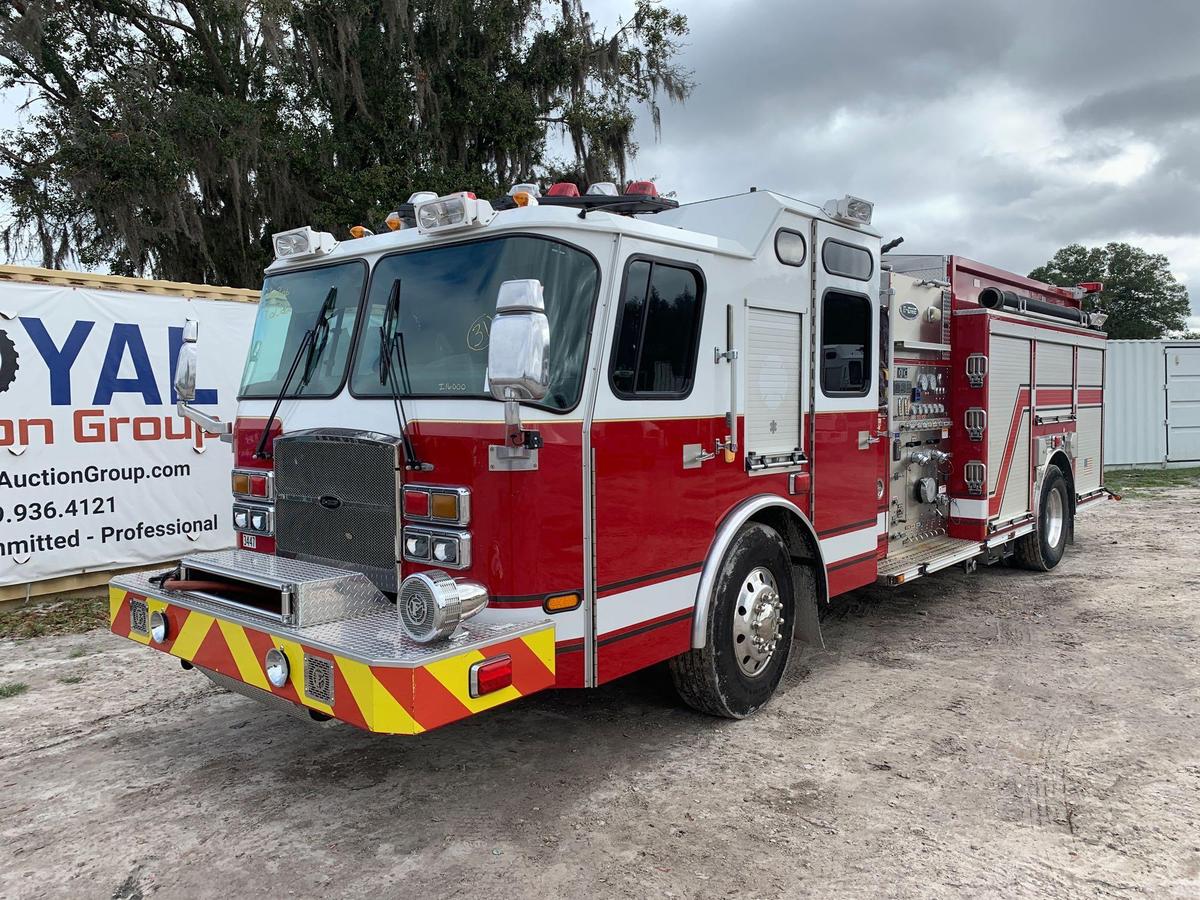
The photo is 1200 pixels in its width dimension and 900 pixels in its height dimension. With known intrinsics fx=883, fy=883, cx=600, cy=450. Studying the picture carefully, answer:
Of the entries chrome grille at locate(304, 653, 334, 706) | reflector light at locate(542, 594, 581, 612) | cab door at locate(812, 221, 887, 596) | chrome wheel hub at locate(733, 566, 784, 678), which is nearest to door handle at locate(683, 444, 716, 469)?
chrome wheel hub at locate(733, 566, 784, 678)

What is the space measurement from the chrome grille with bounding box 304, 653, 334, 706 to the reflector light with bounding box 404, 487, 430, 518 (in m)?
0.67

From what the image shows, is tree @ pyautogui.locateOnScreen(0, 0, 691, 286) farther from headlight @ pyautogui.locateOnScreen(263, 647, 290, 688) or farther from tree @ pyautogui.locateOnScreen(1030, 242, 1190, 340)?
tree @ pyautogui.locateOnScreen(1030, 242, 1190, 340)

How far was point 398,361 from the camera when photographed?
12.3ft

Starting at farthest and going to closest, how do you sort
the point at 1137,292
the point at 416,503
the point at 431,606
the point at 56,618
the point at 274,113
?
1. the point at 1137,292
2. the point at 274,113
3. the point at 56,618
4. the point at 416,503
5. the point at 431,606

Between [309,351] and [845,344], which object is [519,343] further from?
[845,344]

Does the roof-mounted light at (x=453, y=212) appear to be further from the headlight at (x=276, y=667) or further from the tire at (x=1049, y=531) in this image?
the tire at (x=1049, y=531)

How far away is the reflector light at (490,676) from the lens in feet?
10.1

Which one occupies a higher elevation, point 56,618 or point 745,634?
point 745,634

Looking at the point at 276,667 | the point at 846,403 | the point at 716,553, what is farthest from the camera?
the point at 846,403

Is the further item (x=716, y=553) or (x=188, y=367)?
(x=188, y=367)

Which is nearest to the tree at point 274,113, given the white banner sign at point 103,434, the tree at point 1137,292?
the white banner sign at point 103,434

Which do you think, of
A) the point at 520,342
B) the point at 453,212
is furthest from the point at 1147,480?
the point at 520,342

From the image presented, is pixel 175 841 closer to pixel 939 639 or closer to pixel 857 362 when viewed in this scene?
pixel 857 362

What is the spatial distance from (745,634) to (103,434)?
5.91 metres
